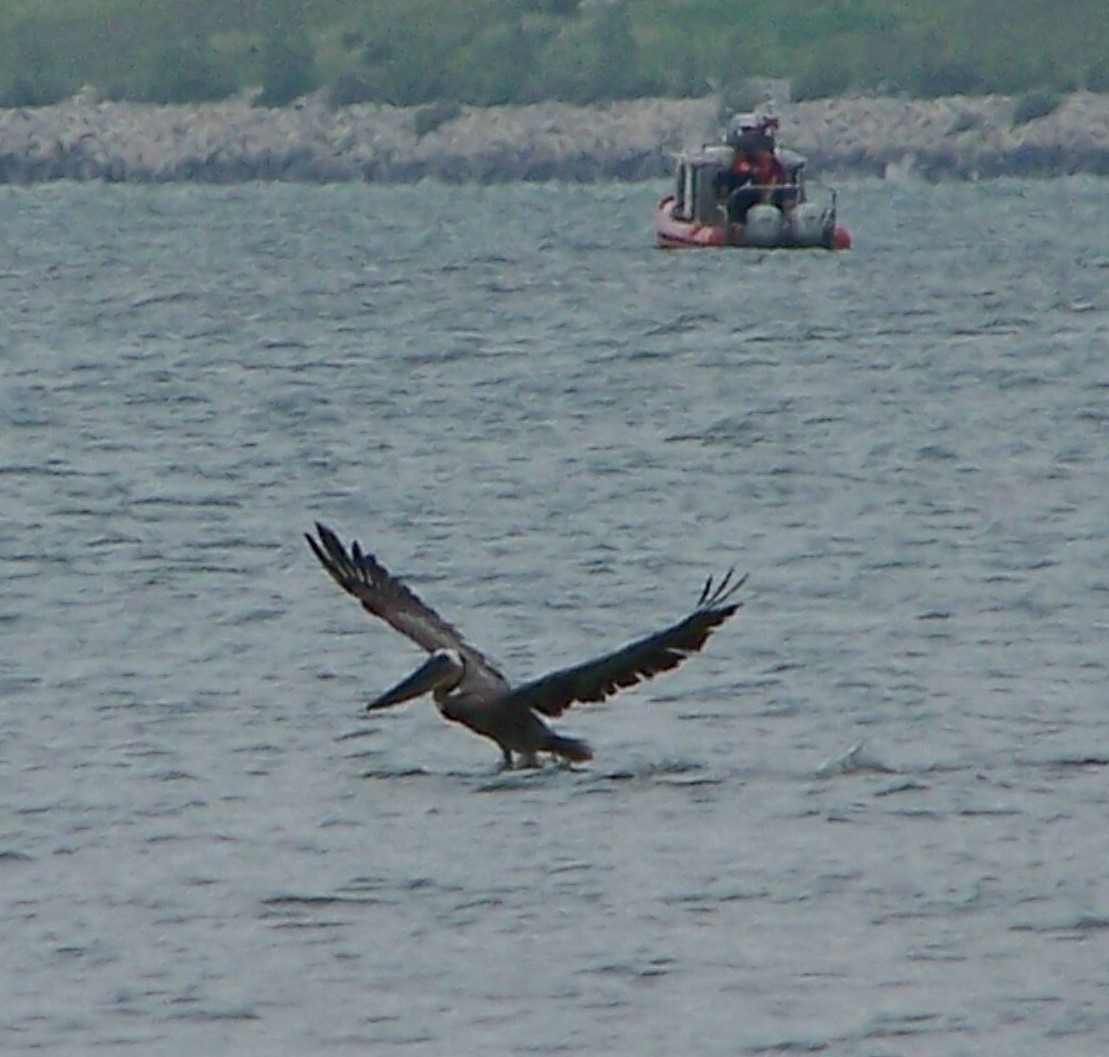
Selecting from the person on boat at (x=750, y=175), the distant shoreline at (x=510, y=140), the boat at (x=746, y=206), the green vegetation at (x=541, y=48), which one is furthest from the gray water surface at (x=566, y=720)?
the green vegetation at (x=541, y=48)

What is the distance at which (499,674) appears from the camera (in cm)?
1789

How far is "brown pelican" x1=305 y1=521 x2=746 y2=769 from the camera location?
54.9 feet

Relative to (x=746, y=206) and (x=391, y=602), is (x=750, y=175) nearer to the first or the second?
(x=746, y=206)

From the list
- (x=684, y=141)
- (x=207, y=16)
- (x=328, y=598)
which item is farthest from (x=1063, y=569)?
(x=207, y=16)

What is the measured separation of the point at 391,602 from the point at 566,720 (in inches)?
67.1

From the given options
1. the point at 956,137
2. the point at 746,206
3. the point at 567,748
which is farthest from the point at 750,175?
the point at 956,137

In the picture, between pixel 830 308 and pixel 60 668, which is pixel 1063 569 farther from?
pixel 830 308

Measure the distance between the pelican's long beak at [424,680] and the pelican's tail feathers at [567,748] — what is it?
58 centimetres

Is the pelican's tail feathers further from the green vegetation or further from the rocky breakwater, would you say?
the green vegetation

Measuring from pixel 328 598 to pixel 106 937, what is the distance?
9.38 m

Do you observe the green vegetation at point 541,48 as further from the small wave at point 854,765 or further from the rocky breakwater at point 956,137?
the small wave at point 854,765

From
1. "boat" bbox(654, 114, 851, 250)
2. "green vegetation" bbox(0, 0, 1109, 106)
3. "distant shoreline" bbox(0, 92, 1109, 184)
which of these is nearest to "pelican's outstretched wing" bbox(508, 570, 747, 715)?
"boat" bbox(654, 114, 851, 250)

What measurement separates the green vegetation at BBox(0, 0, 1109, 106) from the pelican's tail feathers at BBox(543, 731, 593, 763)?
136934 millimetres

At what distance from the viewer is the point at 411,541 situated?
27250mm
